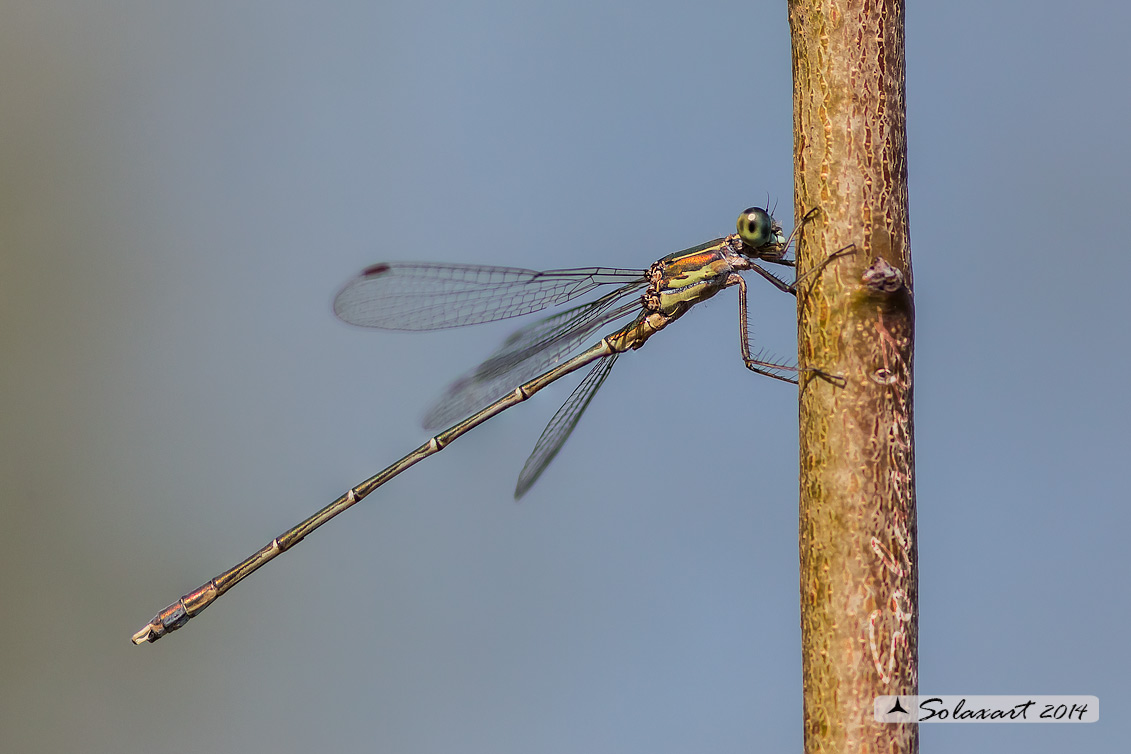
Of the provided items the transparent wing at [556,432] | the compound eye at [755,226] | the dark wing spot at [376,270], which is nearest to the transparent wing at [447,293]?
the dark wing spot at [376,270]

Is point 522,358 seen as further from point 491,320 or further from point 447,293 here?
point 447,293

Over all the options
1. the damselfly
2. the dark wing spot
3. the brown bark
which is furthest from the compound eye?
the dark wing spot

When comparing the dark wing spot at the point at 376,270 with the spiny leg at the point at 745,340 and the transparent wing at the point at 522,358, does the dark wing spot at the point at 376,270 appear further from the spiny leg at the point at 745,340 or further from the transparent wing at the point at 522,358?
the spiny leg at the point at 745,340

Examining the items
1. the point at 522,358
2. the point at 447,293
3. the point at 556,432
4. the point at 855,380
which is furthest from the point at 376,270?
the point at 855,380

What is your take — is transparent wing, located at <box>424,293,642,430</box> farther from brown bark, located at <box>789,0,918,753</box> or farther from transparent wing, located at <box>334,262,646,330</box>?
brown bark, located at <box>789,0,918,753</box>

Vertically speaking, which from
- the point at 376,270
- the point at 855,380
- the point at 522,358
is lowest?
the point at 855,380

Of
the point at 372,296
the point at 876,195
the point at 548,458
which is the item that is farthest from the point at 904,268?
the point at 372,296

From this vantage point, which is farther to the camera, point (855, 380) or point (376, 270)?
point (376, 270)
